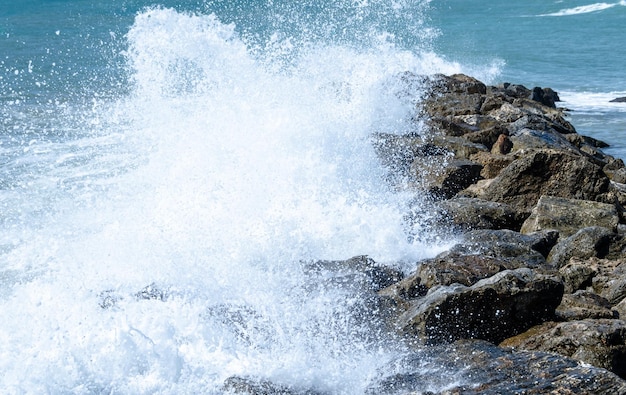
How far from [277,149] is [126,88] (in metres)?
8.66

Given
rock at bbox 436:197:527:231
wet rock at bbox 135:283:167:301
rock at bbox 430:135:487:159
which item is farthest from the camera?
rock at bbox 430:135:487:159

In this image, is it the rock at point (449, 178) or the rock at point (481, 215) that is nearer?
the rock at point (481, 215)

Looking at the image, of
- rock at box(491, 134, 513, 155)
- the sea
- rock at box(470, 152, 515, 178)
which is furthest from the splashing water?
rock at box(491, 134, 513, 155)

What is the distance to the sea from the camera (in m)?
4.66

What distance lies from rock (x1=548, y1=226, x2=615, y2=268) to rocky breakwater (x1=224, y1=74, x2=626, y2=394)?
0.01 m

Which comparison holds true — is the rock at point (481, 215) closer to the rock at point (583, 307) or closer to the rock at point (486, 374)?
the rock at point (583, 307)

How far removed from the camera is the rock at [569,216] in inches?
267

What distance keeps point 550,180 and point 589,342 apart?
12.0 ft

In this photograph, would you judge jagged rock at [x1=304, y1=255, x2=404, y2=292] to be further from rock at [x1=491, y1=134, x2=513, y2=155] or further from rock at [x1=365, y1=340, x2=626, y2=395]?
rock at [x1=491, y1=134, x2=513, y2=155]

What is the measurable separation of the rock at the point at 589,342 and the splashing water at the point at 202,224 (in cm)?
88

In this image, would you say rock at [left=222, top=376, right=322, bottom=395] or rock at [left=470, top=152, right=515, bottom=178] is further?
rock at [left=470, top=152, right=515, bottom=178]

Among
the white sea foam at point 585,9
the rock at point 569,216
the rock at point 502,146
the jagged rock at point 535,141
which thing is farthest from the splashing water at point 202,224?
the white sea foam at point 585,9

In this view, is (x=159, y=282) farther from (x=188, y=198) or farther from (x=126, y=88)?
(x=126, y=88)

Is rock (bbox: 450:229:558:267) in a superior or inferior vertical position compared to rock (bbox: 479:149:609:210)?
inferior
